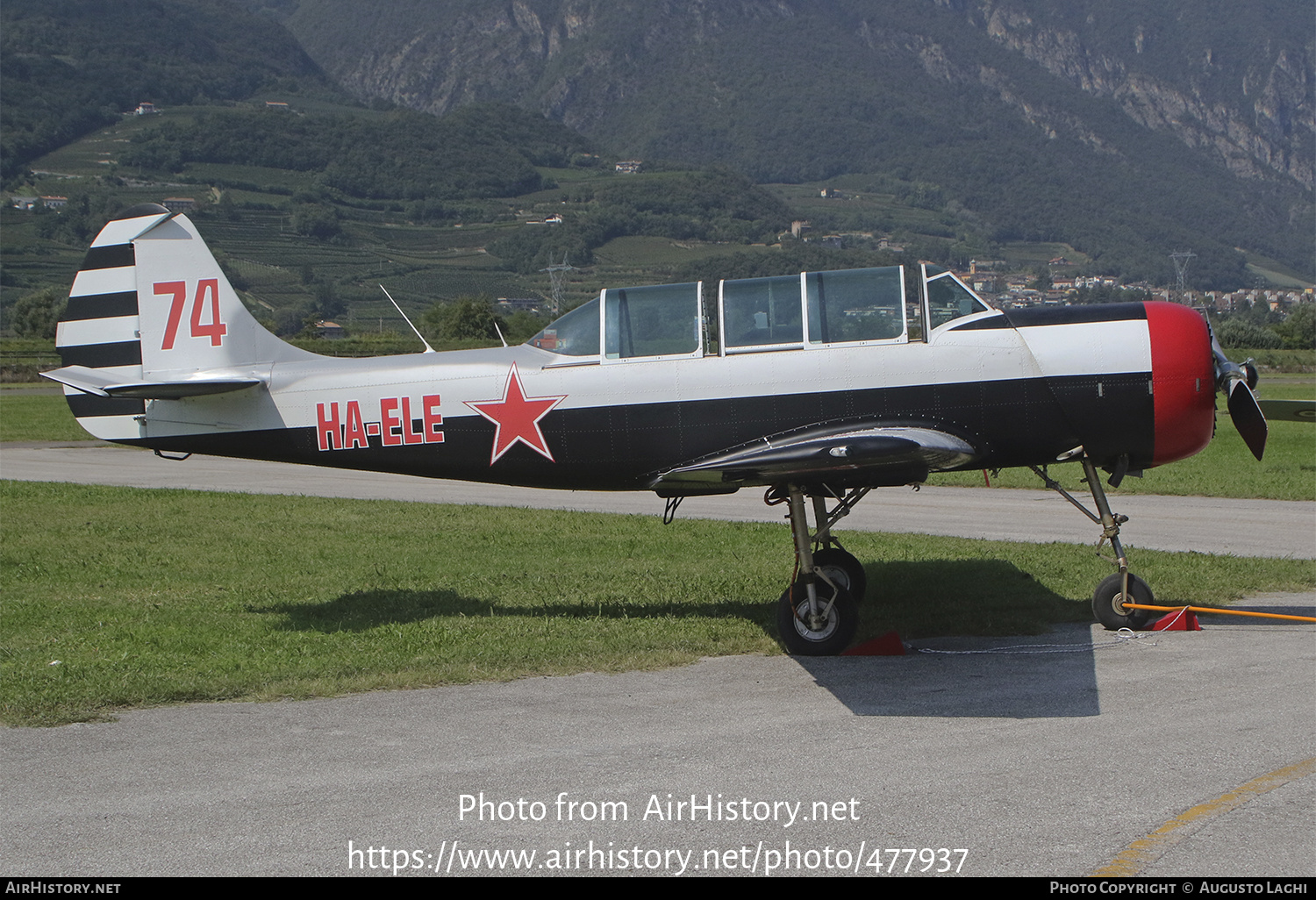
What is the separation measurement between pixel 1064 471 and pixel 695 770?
59.0 feet

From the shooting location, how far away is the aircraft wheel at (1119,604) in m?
10.1

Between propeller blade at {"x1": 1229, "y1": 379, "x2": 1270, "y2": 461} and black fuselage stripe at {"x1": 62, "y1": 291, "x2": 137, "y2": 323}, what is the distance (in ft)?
31.7

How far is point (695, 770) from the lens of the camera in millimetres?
6820

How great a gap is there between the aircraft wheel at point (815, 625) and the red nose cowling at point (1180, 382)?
2854 mm

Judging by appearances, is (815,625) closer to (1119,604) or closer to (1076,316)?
(1119,604)

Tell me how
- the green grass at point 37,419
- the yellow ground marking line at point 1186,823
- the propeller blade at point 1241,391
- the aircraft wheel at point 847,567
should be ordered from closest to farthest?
the yellow ground marking line at point 1186,823 < the propeller blade at point 1241,391 < the aircraft wheel at point 847,567 < the green grass at point 37,419

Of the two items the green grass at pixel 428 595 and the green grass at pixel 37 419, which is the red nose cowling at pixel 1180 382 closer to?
the green grass at pixel 428 595

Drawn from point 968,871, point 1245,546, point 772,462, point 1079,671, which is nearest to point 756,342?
point 772,462

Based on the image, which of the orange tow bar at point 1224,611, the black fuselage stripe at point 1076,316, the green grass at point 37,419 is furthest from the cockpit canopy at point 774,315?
the green grass at point 37,419

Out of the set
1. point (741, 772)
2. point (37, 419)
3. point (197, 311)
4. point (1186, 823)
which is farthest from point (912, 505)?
point (37, 419)

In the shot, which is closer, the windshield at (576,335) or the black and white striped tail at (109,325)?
the windshield at (576,335)

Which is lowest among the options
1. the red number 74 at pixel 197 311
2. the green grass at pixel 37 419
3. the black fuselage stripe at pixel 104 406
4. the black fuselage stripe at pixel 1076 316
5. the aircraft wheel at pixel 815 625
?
the aircraft wheel at pixel 815 625

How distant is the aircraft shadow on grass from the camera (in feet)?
27.1
